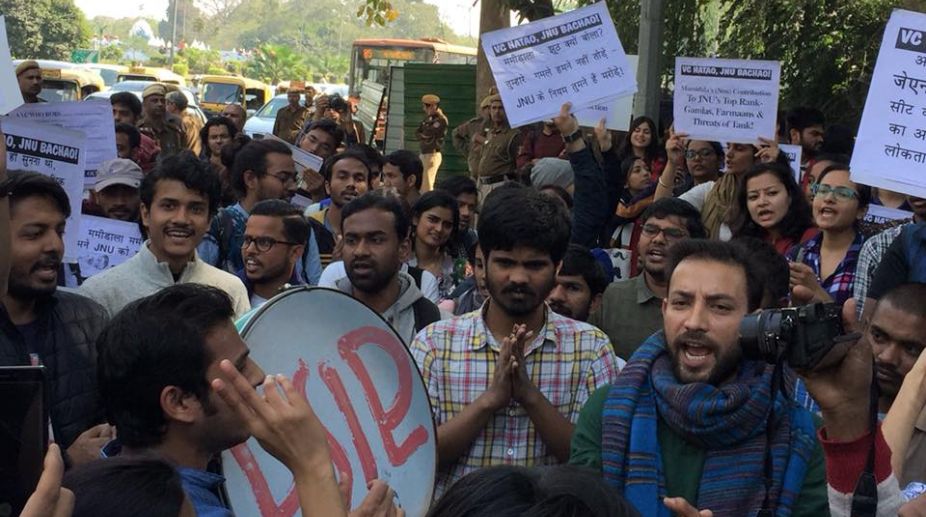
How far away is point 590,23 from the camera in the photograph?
24.5 ft

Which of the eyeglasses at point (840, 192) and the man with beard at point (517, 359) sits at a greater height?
the eyeglasses at point (840, 192)

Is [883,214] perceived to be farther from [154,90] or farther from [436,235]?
[154,90]

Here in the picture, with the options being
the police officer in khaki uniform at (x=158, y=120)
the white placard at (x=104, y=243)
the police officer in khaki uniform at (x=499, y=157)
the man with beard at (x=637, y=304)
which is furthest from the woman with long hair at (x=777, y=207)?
the police officer in khaki uniform at (x=158, y=120)

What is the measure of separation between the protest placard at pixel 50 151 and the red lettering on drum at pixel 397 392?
9.16 feet

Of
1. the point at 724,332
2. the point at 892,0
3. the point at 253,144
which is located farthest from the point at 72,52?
the point at 724,332

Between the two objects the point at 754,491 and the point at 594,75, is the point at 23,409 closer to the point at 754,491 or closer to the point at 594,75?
the point at 754,491

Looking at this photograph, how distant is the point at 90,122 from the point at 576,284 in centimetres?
288

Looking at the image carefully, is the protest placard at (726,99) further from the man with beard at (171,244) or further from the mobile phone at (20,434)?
the mobile phone at (20,434)

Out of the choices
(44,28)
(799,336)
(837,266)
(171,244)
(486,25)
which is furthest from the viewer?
(44,28)

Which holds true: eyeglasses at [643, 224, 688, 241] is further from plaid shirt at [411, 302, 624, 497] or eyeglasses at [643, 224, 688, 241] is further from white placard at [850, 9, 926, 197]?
plaid shirt at [411, 302, 624, 497]

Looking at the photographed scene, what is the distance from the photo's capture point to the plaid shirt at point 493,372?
13.3 ft

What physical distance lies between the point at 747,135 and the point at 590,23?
1.17m

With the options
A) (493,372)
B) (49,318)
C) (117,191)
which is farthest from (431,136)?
(493,372)

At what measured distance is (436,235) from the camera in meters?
6.73
